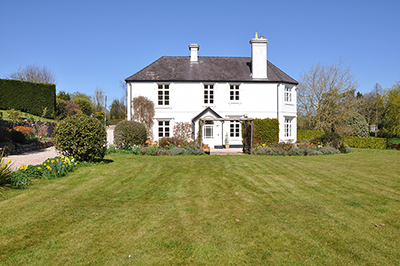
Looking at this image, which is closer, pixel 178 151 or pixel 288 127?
pixel 178 151

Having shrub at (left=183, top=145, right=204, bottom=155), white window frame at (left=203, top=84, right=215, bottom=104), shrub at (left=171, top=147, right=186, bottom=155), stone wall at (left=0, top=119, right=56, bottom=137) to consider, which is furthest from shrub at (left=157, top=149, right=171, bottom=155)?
stone wall at (left=0, top=119, right=56, bottom=137)

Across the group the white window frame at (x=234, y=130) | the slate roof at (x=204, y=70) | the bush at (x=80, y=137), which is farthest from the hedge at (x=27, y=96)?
the white window frame at (x=234, y=130)

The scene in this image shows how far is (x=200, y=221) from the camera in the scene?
204 inches

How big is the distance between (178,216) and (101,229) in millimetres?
1569

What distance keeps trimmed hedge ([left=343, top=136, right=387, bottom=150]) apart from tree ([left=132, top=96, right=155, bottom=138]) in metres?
20.0

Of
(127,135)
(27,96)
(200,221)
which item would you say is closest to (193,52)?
(127,135)

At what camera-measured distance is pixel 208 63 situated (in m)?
25.7

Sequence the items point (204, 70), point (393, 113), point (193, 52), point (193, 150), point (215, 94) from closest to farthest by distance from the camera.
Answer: point (193, 150) → point (215, 94) → point (204, 70) → point (193, 52) → point (393, 113)

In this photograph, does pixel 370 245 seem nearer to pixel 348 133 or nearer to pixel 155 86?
pixel 155 86

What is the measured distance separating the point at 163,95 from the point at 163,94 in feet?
0.32

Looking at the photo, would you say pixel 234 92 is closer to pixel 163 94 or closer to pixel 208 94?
pixel 208 94

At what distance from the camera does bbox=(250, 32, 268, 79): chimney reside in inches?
960

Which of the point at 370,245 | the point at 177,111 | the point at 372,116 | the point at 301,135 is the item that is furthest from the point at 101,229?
the point at 372,116

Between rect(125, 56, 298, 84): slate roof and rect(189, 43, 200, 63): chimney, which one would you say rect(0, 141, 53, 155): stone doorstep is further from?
rect(189, 43, 200, 63): chimney
